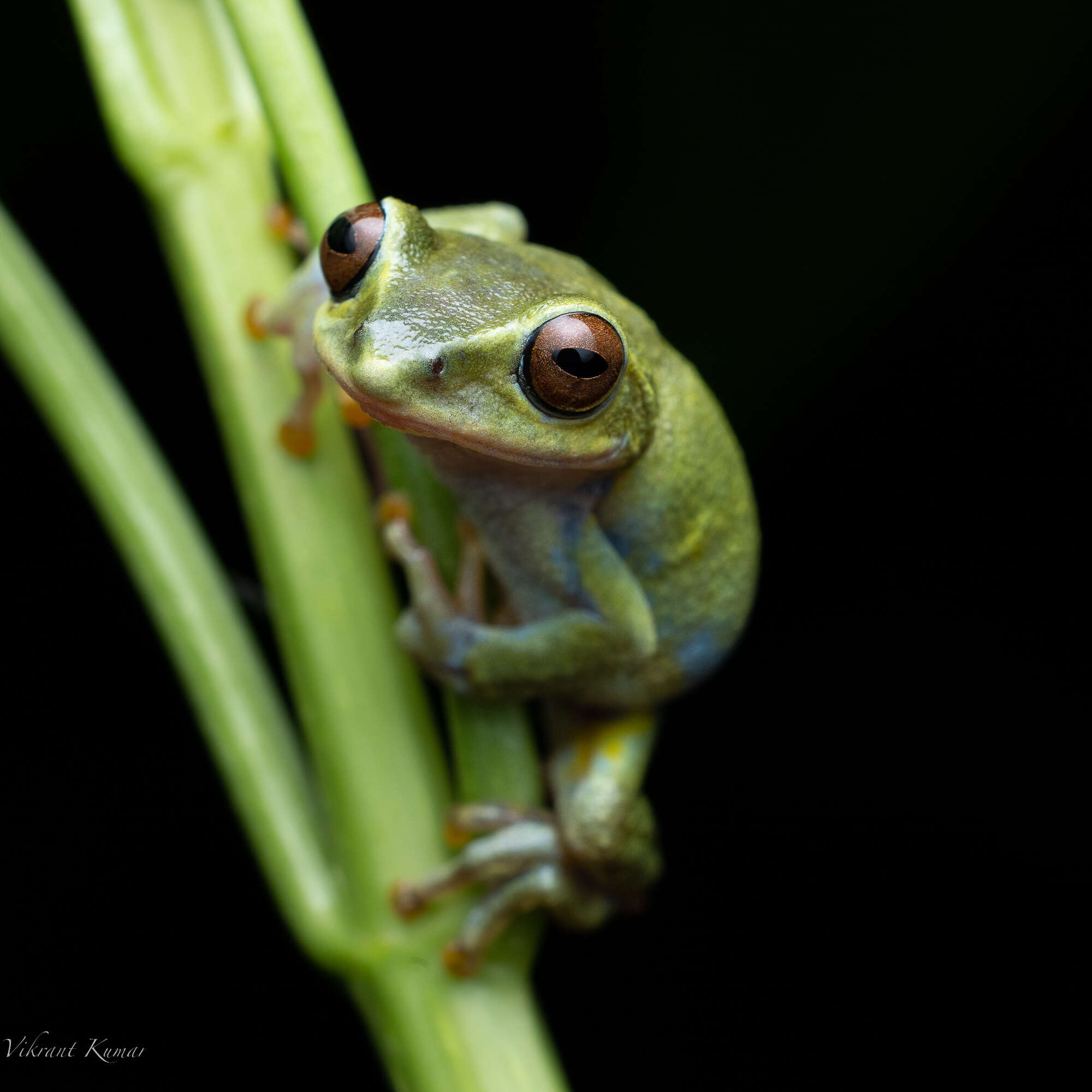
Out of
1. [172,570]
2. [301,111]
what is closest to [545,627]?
[172,570]

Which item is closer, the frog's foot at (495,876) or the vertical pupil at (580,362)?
the vertical pupil at (580,362)

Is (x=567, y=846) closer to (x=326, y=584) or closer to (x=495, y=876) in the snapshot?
(x=495, y=876)

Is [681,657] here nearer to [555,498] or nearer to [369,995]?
[555,498]

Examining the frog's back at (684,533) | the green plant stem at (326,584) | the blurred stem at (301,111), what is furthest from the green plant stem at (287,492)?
the frog's back at (684,533)

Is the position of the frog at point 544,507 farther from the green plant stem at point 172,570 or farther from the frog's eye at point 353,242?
the green plant stem at point 172,570

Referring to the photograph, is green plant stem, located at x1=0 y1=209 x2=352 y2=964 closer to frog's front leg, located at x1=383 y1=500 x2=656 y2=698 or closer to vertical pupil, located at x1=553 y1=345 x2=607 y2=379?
frog's front leg, located at x1=383 y1=500 x2=656 y2=698

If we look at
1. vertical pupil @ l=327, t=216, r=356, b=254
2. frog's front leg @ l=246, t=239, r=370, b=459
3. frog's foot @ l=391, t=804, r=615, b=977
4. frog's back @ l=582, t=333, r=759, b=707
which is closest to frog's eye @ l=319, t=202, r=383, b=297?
vertical pupil @ l=327, t=216, r=356, b=254

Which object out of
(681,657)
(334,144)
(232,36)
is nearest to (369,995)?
(681,657)
